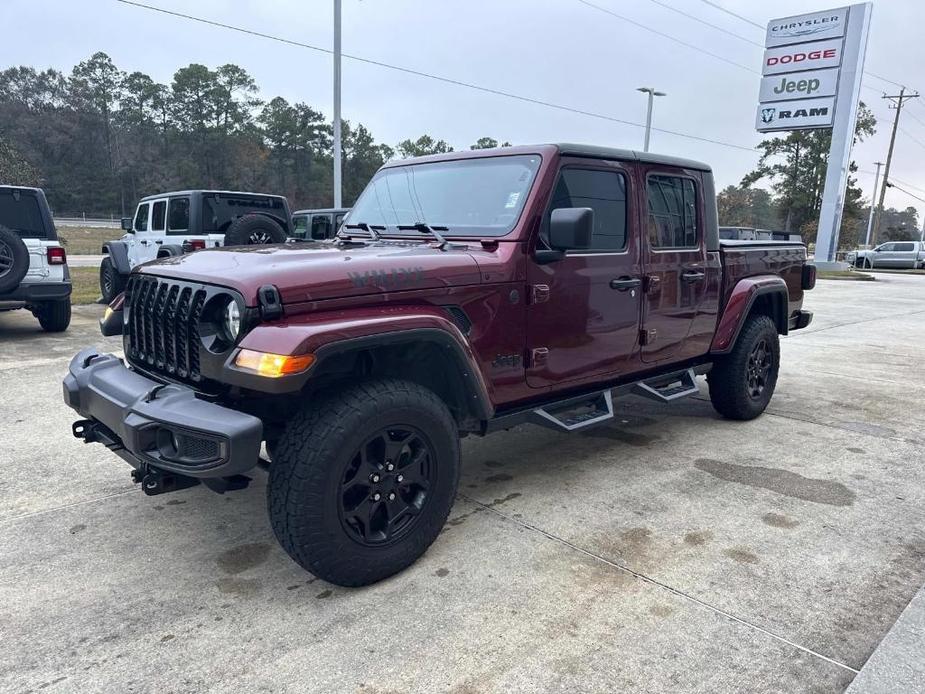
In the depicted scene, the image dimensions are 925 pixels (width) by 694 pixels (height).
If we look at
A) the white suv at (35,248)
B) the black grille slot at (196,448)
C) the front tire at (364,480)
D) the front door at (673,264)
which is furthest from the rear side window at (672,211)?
the white suv at (35,248)

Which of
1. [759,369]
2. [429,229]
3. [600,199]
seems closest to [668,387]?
[759,369]

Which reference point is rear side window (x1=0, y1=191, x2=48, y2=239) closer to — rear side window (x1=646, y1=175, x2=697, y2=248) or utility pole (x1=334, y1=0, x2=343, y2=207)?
rear side window (x1=646, y1=175, x2=697, y2=248)

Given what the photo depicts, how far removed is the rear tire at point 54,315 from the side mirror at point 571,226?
7233mm

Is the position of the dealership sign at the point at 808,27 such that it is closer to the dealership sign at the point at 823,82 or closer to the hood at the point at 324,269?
the dealership sign at the point at 823,82

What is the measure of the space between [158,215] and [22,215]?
11.1ft

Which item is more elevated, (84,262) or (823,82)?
(823,82)

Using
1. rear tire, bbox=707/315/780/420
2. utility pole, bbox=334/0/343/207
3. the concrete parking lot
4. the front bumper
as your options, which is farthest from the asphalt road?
rear tire, bbox=707/315/780/420

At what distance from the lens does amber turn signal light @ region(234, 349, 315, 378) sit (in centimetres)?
233

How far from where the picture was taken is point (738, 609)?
2.61 meters

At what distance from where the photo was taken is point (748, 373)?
5.07 meters

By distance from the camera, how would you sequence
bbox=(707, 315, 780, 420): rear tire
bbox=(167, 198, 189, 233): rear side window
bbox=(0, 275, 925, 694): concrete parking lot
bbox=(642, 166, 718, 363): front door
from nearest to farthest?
1. bbox=(0, 275, 925, 694): concrete parking lot
2. bbox=(642, 166, 718, 363): front door
3. bbox=(707, 315, 780, 420): rear tire
4. bbox=(167, 198, 189, 233): rear side window

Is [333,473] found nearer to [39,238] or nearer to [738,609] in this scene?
[738,609]

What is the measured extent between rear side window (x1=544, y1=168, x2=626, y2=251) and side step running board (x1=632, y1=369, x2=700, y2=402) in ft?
3.18

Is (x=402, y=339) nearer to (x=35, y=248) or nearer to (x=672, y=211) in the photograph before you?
(x=672, y=211)
